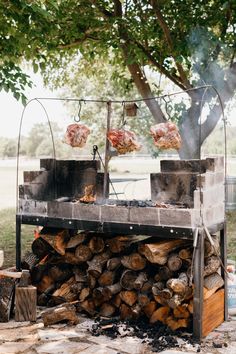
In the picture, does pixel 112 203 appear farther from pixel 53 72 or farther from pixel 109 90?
pixel 109 90

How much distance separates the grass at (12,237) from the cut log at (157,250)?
12.4 ft

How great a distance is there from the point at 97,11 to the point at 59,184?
464 centimetres

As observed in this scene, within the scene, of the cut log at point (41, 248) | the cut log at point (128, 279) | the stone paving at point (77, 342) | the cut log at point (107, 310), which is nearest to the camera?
the stone paving at point (77, 342)

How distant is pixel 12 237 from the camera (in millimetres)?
11703

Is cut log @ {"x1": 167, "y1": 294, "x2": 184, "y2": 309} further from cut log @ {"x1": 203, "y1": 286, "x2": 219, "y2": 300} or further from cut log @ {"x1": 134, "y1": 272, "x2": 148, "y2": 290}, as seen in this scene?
cut log @ {"x1": 134, "y1": 272, "x2": 148, "y2": 290}

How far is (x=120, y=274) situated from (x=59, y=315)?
2.61 feet

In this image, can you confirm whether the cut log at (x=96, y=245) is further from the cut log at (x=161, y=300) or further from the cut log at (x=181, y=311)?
the cut log at (x=181, y=311)

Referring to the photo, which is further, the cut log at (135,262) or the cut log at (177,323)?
the cut log at (135,262)

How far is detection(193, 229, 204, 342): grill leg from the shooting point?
5.34 metres

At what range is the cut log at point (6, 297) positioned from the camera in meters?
5.92

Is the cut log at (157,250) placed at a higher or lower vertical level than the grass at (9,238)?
higher

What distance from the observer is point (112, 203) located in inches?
247

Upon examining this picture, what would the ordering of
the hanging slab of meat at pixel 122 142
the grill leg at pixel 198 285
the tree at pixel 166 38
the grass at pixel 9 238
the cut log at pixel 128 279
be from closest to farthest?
the grill leg at pixel 198 285 → the cut log at pixel 128 279 → the hanging slab of meat at pixel 122 142 → the grass at pixel 9 238 → the tree at pixel 166 38

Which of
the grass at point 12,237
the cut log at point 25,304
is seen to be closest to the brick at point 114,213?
the cut log at point 25,304
